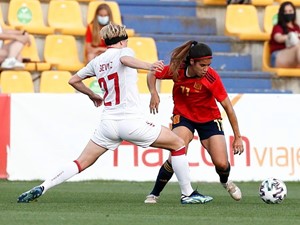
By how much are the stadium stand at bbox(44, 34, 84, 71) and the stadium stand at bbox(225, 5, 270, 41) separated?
3.19 meters

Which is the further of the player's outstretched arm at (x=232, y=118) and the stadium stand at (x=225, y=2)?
the stadium stand at (x=225, y=2)

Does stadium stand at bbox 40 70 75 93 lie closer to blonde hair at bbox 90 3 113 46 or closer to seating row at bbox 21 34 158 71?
seating row at bbox 21 34 158 71

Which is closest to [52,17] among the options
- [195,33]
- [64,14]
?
[64,14]

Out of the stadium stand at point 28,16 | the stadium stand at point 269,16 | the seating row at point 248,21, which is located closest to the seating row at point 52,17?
the stadium stand at point 28,16

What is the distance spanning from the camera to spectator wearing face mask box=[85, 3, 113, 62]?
16.7 meters

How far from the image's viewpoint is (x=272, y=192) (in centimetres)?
1066

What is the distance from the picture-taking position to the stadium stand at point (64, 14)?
1775 cm

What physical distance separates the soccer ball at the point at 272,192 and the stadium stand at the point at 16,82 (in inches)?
250

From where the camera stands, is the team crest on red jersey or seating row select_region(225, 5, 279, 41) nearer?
the team crest on red jersey

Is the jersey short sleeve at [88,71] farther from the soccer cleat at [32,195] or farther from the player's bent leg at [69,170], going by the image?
the soccer cleat at [32,195]

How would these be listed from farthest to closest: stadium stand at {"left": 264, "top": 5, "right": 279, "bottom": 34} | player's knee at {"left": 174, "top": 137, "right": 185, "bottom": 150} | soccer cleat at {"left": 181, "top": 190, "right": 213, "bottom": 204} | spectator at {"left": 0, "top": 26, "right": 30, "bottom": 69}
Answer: stadium stand at {"left": 264, "top": 5, "right": 279, "bottom": 34}
spectator at {"left": 0, "top": 26, "right": 30, "bottom": 69}
soccer cleat at {"left": 181, "top": 190, "right": 213, "bottom": 204}
player's knee at {"left": 174, "top": 137, "right": 185, "bottom": 150}

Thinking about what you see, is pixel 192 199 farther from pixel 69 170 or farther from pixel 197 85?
pixel 69 170

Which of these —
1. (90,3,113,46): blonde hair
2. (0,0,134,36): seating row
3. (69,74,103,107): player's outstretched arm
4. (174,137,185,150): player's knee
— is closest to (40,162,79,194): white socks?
(69,74,103,107): player's outstretched arm

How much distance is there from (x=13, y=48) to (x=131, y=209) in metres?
7.13
